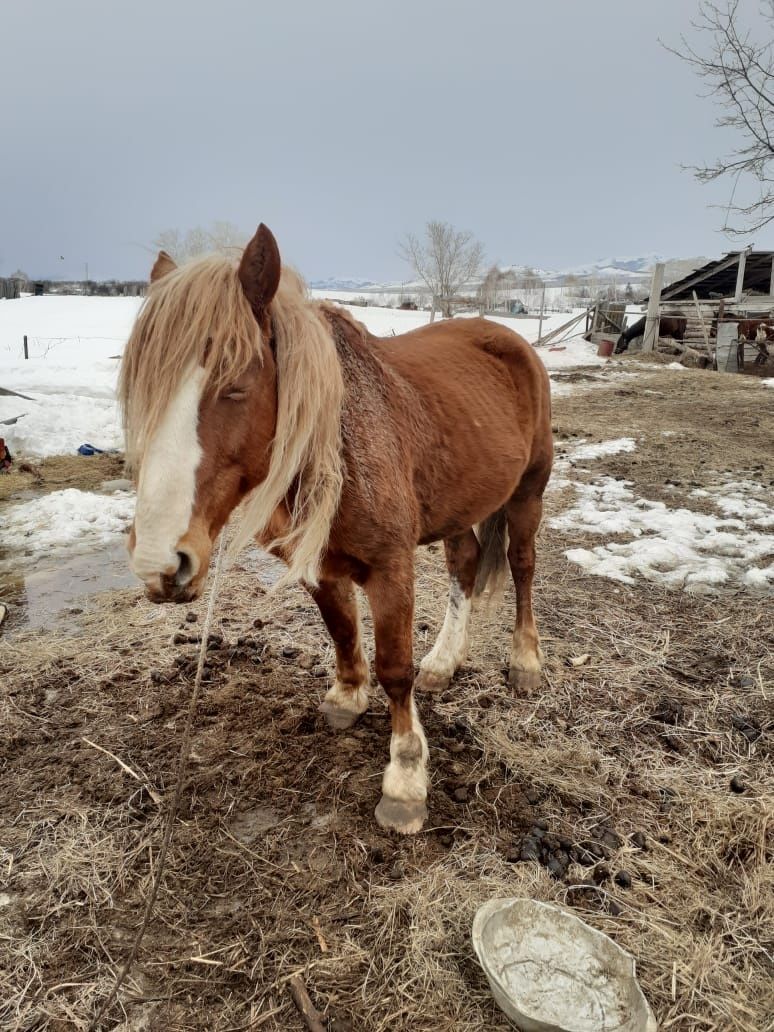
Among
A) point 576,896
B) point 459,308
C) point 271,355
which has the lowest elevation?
point 576,896

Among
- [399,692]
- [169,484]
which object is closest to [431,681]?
[399,692]

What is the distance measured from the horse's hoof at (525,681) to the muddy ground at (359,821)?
0.27 ft

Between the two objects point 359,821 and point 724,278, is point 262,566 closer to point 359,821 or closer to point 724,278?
point 359,821

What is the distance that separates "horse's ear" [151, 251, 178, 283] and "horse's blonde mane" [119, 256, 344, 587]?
242 millimetres

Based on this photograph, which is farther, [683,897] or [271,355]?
[683,897]

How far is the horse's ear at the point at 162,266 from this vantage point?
1.82 meters

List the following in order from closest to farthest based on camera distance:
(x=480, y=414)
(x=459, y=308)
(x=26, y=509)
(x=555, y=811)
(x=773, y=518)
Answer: (x=555, y=811) → (x=480, y=414) → (x=773, y=518) → (x=26, y=509) → (x=459, y=308)

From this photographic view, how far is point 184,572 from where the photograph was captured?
1.44m

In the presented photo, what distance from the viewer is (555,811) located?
7.14 feet

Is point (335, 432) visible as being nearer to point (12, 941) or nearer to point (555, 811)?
point (555, 811)

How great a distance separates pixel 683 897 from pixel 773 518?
13.7ft

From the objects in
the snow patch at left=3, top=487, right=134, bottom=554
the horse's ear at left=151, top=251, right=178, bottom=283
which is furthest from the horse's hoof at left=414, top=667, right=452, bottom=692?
the snow patch at left=3, top=487, right=134, bottom=554

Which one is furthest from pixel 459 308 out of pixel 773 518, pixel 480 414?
pixel 480 414

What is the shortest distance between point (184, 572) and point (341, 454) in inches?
26.3
